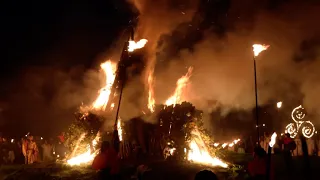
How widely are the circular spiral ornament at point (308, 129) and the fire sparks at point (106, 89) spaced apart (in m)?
8.63

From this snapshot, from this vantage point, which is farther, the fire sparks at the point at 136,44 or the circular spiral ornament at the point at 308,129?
the circular spiral ornament at the point at 308,129

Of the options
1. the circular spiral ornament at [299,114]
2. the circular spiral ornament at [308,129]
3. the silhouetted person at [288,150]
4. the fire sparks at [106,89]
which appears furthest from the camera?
the circular spiral ornament at [299,114]

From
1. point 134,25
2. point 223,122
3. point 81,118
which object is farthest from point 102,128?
point 223,122

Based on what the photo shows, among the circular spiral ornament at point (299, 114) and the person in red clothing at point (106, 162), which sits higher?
the circular spiral ornament at point (299, 114)

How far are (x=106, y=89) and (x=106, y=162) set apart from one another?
6368 mm

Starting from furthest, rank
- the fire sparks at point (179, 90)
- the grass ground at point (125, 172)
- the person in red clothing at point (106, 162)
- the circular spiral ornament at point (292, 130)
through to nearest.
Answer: the circular spiral ornament at point (292, 130) < the fire sparks at point (179, 90) < the grass ground at point (125, 172) < the person in red clothing at point (106, 162)

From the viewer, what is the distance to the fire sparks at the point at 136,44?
1414 cm

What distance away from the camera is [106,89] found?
46.0ft

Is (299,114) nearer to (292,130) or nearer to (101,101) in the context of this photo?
(292,130)

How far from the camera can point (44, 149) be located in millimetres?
17094

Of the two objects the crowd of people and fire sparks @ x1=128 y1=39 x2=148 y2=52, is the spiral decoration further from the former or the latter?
the crowd of people

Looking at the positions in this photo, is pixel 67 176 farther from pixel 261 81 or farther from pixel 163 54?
pixel 261 81

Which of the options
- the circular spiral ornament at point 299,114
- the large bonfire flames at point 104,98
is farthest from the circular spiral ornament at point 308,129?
the large bonfire flames at point 104,98

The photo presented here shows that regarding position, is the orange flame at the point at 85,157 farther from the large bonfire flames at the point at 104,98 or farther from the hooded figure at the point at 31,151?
the hooded figure at the point at 31,151
